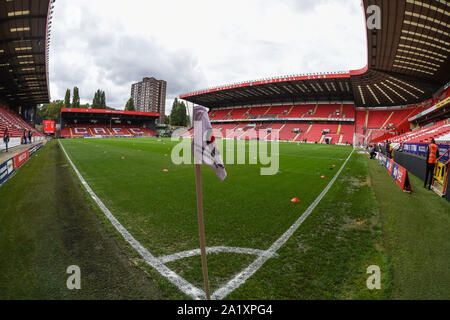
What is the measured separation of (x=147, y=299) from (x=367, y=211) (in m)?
5.10

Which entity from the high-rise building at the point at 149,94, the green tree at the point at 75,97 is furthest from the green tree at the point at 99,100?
the high-rise building at the point at 149,94

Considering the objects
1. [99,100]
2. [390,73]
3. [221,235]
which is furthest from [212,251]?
[99,100]

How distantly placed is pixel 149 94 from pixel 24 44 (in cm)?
14254

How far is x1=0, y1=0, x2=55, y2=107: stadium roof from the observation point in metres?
15.5

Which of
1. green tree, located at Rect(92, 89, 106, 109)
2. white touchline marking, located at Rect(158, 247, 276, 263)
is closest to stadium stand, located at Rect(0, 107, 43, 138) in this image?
white touchline marking, located at Rect(158, 247, 276, 263)

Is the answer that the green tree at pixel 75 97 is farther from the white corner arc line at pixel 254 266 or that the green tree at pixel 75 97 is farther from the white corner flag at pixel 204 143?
the white corner flag at pixel 204 143

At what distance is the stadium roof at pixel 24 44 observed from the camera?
1546 cm

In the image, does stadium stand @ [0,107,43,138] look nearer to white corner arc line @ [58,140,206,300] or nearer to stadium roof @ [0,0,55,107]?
stadium roof @ [0,0,55,107]

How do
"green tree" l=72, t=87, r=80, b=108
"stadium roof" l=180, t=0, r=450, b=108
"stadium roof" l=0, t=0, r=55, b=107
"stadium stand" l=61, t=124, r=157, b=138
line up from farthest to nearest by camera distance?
"green tree" l=72, t=87, r=80, b=108 < "stadium stand" l=61, t=124, r=157, b=138 < "stadium roof" l=180, t=0, r=450, b=108 < "stadium roof" l=0, t=0, r=55, b=107

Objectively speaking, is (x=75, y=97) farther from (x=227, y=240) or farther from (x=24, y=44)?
(x=227, y=240)

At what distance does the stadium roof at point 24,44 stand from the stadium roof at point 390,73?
25785mm

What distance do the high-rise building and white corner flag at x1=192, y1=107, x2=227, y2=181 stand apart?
160967 mm

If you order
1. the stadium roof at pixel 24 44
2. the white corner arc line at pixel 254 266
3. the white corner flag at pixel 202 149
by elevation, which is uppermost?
the stadium roof at pixel 24 44
